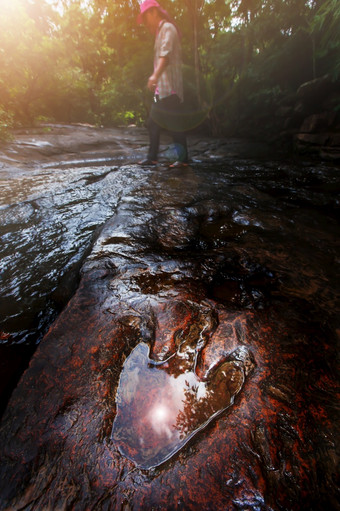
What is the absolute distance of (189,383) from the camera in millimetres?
738

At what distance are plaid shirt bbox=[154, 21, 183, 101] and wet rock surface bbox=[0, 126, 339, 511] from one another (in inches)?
112

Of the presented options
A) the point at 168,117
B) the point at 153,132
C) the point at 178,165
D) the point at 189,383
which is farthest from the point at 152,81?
the point at 189,383

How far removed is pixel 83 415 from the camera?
26.7 inches

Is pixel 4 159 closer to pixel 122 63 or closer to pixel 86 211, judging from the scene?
pixel 86 211

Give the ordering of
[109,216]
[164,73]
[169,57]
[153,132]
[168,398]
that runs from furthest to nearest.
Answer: [153,132] < [164,73] < [169,57] < [109,216] < [168,398]

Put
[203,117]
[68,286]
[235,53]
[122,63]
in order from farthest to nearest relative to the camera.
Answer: [122,63] < [203,117] < [235,53] < [68,286]

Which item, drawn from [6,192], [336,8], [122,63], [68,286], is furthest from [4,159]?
[122,63]

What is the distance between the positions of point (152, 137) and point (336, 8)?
3552 millimetres

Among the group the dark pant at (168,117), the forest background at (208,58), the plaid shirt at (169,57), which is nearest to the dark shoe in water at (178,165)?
the dark pant at (168,117)

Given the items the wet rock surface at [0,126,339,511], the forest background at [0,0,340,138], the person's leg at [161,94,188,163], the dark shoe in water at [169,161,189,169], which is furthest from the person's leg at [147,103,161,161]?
the forest background at [0,0,340,138]

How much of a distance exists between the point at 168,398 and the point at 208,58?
9.24m

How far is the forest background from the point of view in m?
4.96

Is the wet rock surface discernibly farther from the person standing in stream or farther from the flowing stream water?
the person standing in stream

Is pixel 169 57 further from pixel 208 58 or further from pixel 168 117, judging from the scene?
pixel 208 58
